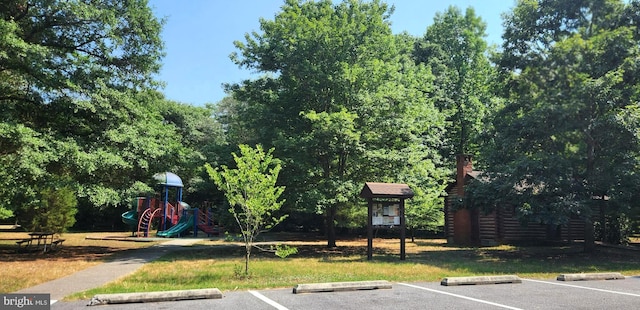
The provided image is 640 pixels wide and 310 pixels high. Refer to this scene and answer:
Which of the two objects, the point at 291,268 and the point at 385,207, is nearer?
the point at 291,268

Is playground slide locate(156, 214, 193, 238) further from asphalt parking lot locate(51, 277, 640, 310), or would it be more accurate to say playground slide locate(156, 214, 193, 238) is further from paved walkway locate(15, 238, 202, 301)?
asphalt parking lot locate(51, 277, 640, 310)

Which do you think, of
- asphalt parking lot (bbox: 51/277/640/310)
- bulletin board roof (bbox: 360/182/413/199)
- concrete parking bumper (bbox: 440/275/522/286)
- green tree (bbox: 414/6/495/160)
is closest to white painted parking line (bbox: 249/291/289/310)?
asphalt parking lot (bbox: 51/277/640/310)

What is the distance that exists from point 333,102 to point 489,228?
39.7ft

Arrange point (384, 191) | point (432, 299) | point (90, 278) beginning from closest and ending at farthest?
point (432, 299) < point (90, 278) < point (384, 191)

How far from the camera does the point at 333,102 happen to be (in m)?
19.7

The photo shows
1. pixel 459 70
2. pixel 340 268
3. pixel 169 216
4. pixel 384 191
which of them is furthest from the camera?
pixel 459 70

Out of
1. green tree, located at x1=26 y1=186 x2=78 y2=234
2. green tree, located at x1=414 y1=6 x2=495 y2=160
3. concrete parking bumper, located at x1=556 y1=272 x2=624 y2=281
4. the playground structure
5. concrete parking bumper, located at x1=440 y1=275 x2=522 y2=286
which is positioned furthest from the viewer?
green tree, located at x1=414 y1=6 x2=495 y2=160

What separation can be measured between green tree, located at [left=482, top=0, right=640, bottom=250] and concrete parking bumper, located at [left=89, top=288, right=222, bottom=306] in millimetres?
12175

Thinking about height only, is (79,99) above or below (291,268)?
above

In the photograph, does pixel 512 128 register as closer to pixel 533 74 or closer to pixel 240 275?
pixel 533 74

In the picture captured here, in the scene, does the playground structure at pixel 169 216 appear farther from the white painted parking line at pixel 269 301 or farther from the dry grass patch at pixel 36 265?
the white painted parking line at pixel 269 301

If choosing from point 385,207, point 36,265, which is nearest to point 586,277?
point 385,207

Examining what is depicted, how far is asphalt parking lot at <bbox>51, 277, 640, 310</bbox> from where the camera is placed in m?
7.56

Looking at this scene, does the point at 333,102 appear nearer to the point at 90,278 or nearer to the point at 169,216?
the point at 90,278
